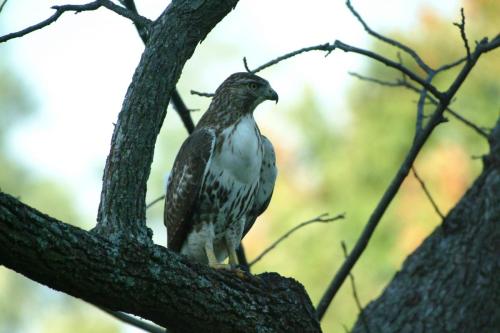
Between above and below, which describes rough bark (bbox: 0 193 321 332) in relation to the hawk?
below

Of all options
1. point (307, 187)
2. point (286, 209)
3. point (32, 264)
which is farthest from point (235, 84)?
point (307, 187)

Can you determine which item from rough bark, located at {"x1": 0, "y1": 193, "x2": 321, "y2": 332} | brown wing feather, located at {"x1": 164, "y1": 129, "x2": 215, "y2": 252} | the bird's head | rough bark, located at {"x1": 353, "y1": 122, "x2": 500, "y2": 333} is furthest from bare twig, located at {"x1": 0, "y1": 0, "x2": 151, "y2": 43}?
rough bark, located at {"x1": 353, "y1": 122, "x2": 500, "y2": 333}

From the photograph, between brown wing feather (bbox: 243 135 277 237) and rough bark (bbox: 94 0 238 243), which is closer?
rough bark (bbox: 94 0 238 243)

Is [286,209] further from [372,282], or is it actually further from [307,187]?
[372,282]

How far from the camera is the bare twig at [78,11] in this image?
351cm

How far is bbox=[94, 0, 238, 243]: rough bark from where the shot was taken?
11.1 ft

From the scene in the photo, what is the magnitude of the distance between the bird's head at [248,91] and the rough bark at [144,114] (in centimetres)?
131

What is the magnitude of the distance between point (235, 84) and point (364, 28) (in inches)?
32.7

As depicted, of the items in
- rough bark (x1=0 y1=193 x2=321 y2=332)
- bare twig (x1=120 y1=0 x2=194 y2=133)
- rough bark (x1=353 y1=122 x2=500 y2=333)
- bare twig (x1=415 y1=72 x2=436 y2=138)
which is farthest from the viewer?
rough bark (x1=353 y1=122 x2=500 y2=333)

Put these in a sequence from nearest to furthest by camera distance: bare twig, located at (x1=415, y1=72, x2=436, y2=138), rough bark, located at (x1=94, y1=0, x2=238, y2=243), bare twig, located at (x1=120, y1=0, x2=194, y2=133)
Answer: rough bark, located at (x1=94, y1=0, x2=238, y2=243) < bare twig, located at (x1=120, y1=0, x2=194, y2=133) < bare twig, located at (x1=415, y1=72, x2=436, y2=138)

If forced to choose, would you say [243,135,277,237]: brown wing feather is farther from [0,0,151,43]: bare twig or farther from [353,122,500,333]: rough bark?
[0,0,151,43]: bare twig

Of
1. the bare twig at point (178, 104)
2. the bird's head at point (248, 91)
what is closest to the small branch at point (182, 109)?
the bare twig at point (178, 104)

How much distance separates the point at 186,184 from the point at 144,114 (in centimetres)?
132

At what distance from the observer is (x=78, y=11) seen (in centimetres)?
362
